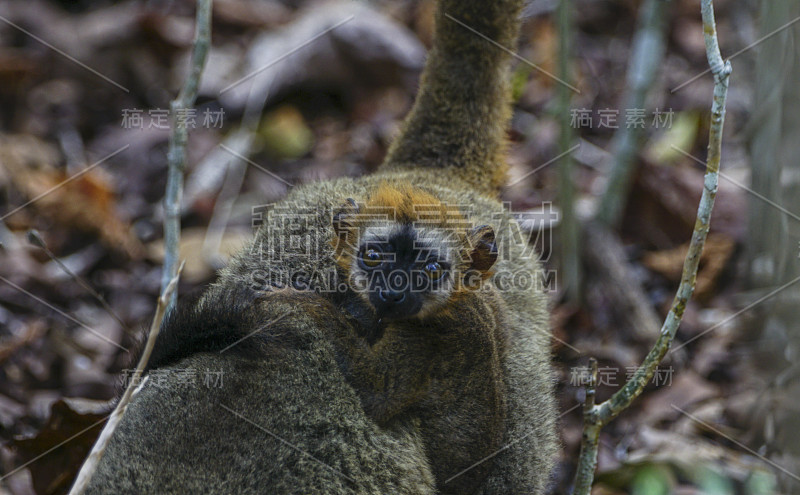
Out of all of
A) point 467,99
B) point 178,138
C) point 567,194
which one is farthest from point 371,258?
point 567,194

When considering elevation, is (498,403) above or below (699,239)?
below

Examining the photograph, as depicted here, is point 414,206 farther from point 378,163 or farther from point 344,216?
point 378,163

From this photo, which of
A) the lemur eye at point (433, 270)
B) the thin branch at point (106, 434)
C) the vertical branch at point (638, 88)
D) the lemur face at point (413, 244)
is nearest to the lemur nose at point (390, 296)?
the lemur face at point (413, 244)

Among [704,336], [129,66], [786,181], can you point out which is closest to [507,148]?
[786,181]

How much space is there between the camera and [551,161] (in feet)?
23.7

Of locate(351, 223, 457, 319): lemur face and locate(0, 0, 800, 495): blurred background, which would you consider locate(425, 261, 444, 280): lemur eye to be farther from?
locate(0, 0, 800, 495): blurred background

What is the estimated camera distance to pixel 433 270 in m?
3.53

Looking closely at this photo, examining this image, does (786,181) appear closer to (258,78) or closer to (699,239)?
(699,239)

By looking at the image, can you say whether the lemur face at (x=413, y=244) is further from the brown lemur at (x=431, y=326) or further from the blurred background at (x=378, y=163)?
the blurred background at (x=378, y=163)

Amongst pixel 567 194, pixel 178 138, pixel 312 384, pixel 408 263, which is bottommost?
pixel 312 384

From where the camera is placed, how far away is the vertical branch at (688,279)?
3.12 meters

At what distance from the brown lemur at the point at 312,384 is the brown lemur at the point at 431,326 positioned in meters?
0.02

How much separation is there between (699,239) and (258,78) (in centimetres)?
538

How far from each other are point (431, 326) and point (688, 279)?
1014 millimetres
